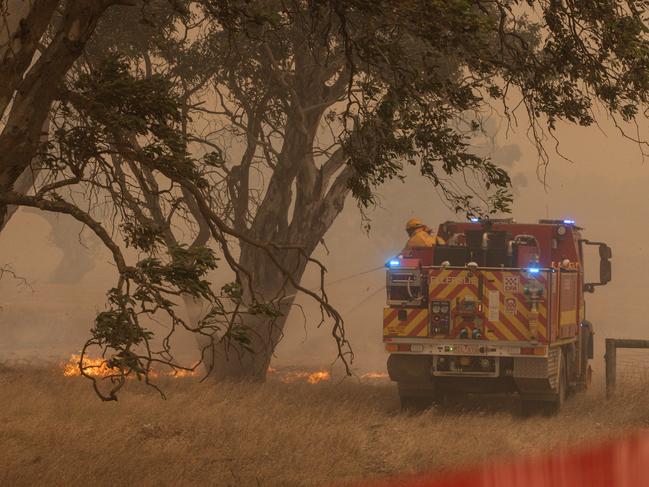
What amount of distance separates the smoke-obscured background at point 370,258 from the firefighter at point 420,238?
5.56ft

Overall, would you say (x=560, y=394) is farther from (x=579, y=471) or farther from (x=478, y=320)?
(x=579, y=471)

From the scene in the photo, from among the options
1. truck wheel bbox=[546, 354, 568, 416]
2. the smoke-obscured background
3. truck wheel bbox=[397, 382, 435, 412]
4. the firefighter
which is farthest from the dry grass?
the firefighter

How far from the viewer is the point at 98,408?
14.2m

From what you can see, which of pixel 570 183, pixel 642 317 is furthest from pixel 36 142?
pixel 570 183

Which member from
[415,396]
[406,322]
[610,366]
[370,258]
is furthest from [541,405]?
[370,258]

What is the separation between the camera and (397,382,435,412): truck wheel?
15.7 meters

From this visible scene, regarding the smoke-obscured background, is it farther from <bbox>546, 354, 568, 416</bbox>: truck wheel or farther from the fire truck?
<bbox>546, 354, 568, 416</bbox>: truck wheel

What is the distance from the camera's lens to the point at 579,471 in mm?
3305

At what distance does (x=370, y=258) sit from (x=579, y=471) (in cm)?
9212

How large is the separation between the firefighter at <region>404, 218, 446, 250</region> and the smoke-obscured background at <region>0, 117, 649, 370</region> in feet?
5.56

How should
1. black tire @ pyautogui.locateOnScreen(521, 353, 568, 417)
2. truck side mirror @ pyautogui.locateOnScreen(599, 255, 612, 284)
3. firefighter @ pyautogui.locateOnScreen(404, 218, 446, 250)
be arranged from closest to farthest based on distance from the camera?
black tire @ pyautogui.locateOnScreen(521, 353, 568, 417) → firefighter @ pyautogui.locateOnScreen(404, 218, 446, 250) → truck side mirror @ pyautogui.locateOnScreen(599, 255, 612, 284)

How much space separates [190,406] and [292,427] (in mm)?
2053

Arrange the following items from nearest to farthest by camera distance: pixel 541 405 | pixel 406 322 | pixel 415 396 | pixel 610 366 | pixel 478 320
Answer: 1. pixel 478 320
2. pixel 406 322
3. pixel 541 405
4. pixel 415 396
5. pixel 610 366

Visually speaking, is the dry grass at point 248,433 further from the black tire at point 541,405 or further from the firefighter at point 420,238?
the firefighter at point 420,238
